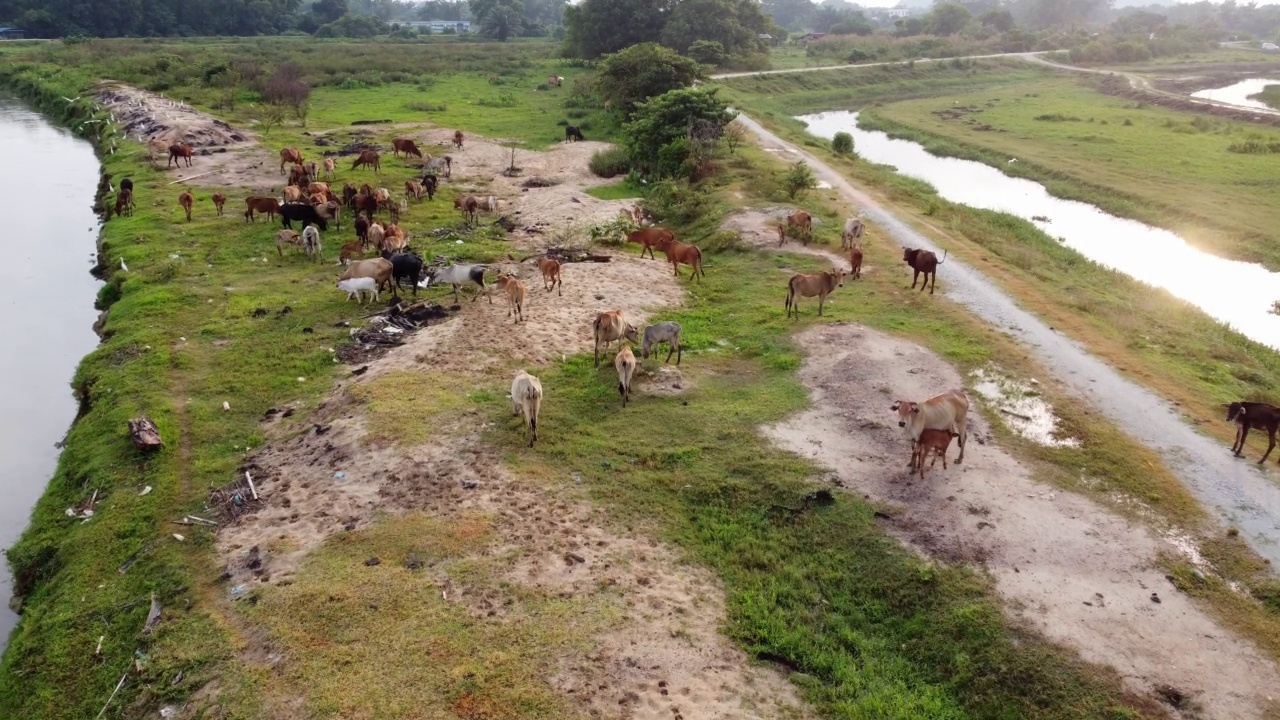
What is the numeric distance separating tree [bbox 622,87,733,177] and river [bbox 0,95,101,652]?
67.2 ft

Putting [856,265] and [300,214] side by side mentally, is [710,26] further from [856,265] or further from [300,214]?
[856,265]

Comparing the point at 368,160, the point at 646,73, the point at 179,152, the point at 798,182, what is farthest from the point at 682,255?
the point at 179,152

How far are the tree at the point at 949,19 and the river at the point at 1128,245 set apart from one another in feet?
273

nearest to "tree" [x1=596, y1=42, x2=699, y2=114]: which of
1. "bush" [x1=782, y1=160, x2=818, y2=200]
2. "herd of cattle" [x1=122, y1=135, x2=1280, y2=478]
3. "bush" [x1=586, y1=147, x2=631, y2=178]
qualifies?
"bush" [x1=586, y1=147, x2=631, y2=178]

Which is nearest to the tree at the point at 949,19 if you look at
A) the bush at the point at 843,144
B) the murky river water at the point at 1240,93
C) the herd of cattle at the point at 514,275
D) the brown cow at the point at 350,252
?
the murky river water at the point at 1240,93

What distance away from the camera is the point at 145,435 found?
494 inches

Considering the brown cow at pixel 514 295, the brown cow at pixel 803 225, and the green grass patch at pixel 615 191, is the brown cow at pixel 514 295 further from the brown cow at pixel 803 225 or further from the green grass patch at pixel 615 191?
the green grass patch at pixel 615 191

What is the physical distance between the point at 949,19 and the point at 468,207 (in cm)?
11129

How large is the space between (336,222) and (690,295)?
12194 mm

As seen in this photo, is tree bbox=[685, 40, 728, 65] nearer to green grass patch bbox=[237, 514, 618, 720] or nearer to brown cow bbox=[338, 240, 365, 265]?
brown cow bbox=[338, 240, 365, 265]

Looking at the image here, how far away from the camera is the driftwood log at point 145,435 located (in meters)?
12.4

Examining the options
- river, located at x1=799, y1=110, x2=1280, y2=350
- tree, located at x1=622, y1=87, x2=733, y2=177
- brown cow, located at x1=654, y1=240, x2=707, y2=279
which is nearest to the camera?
brown cow, located at x1=654, y1=240, x2=707, y2=279

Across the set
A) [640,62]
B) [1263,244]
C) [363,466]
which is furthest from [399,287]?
[1263,244]

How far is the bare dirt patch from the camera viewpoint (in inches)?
326
